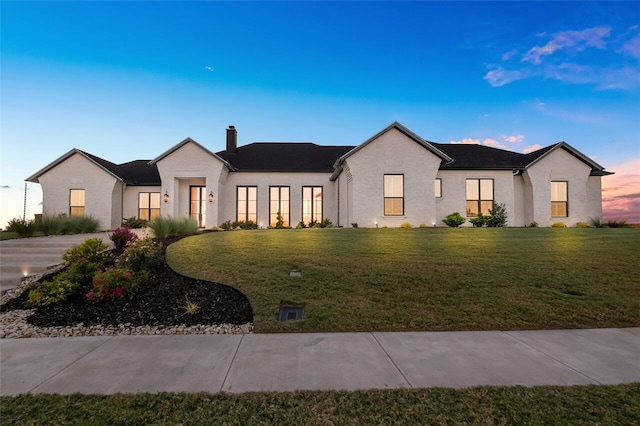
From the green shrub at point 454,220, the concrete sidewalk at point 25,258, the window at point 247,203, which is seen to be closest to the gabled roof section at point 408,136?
the green shrub at point 454,220

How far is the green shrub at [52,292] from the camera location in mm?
6246

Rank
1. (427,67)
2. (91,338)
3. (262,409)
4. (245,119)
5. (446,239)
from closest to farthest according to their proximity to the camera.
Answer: (262,409) < (91,338) < (446,239) < (427,67) < (245,119)

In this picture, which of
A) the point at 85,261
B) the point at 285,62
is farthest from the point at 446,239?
the point at 285,62

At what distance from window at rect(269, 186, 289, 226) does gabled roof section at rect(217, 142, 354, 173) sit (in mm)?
1392

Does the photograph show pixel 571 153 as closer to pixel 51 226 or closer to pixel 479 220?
pixel 479 220

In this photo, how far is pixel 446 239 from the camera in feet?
38.9

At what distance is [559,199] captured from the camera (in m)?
19.5

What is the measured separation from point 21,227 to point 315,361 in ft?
51.1

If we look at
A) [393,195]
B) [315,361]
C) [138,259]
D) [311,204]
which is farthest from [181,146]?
[315,361]

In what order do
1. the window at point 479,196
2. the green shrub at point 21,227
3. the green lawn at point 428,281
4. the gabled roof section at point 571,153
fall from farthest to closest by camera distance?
the window at point 479,196, the gabled roof section at point 571,153, the green shrub at point 21,227, the green lawn at point 428,281

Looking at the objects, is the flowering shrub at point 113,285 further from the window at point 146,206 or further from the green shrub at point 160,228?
the window at point 146,206

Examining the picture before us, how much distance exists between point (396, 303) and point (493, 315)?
1.80 meters

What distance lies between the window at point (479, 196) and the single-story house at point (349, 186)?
0.21ft

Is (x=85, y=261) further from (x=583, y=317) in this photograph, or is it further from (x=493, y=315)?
(x=583, y=317)
